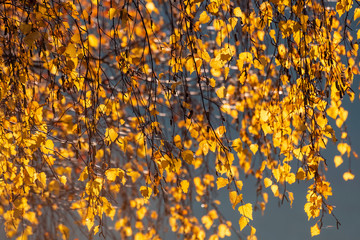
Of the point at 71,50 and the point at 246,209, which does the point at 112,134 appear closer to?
the point at 71,50

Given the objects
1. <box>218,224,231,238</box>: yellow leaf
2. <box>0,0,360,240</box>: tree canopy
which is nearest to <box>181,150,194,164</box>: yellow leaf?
<box>0,0,360,240</box>: tree canopy

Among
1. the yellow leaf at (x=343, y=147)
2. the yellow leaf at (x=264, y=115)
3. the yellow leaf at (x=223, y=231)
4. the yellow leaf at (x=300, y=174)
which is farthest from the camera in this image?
the yellow leaf at (x=223, y=231)

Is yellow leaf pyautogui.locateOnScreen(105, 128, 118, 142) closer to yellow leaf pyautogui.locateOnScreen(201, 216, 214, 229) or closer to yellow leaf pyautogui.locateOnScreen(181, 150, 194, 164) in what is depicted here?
yellow leaf pyautogui.locateOnScreen(181, 150, 194, 164)

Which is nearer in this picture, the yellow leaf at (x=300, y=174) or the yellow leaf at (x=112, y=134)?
the yellow leaf at (x=112, y=134)

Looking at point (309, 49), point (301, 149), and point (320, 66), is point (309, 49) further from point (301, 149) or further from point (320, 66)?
point (301, 149)

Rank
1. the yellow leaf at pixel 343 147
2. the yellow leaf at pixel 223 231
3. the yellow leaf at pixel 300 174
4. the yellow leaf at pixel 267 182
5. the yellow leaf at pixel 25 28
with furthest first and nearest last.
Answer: the yellow leaf at pixel 223 231, the yellow leaf at pixel 343 147, the yellow leaf at pixel 267 182, the yellow leaf at pixel 300 174, the yellow leaf at pixel 25 28

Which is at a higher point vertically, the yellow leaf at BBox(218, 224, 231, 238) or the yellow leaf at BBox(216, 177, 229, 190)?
the yellow leaf at BBox(218, 224, 231, 238)

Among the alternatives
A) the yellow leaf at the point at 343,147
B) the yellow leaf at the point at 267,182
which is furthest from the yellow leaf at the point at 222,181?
the yellow leaf at the point at 343,147

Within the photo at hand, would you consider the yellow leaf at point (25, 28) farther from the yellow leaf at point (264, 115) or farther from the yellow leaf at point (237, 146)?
the yellow leaf at point (264, 115)

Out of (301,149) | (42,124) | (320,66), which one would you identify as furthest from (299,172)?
(42,124)

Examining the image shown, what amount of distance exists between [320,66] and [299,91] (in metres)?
0.18

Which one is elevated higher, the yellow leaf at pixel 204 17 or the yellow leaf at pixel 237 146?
the yellow leaf at pixel 204 17

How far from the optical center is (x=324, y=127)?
6.81ft

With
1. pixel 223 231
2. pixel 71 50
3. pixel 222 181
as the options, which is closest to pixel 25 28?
pixel 71 50
